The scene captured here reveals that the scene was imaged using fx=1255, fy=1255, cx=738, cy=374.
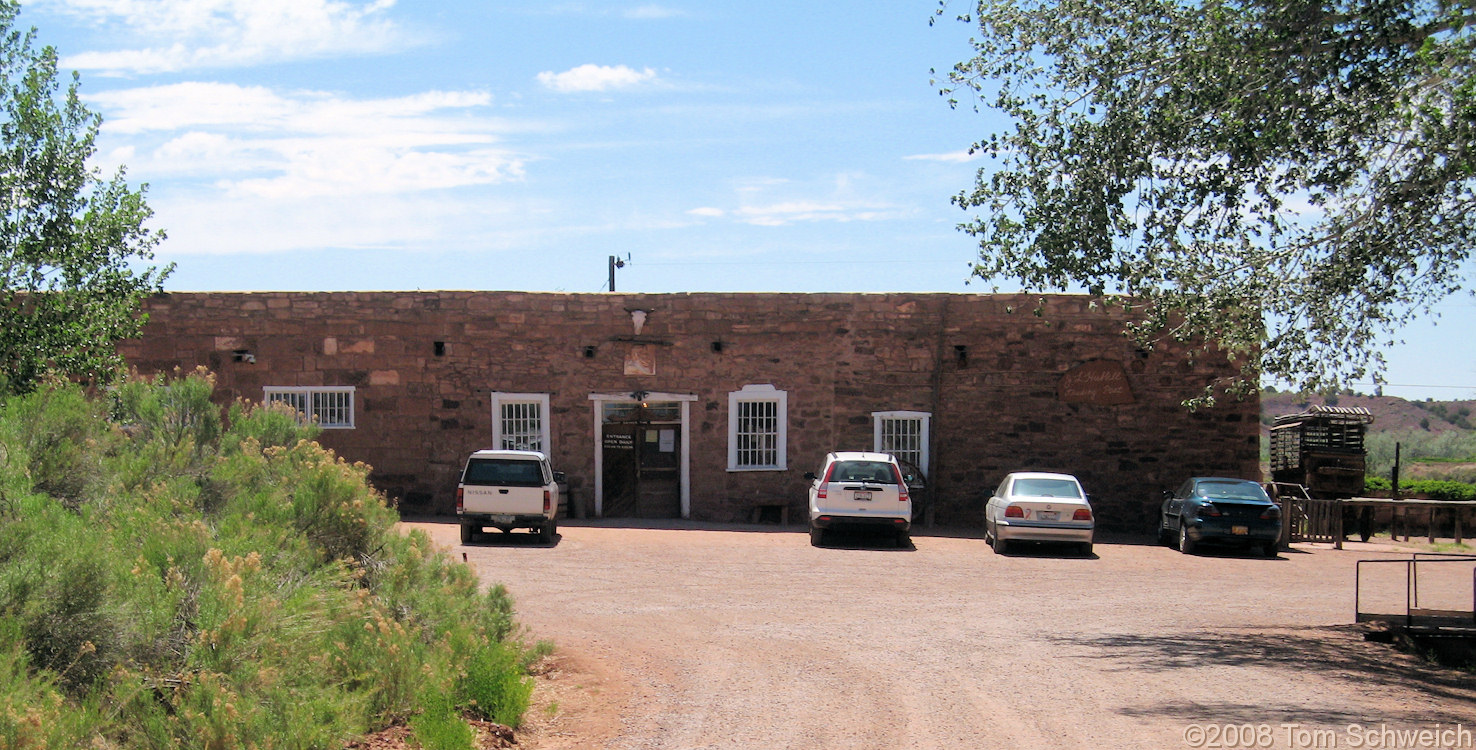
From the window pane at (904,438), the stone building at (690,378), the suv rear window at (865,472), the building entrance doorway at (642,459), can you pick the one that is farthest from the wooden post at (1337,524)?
the building entrance doorway at (642,459)

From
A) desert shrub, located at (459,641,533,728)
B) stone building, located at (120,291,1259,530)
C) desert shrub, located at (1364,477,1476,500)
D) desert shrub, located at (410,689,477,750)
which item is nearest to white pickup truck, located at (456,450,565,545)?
stone building, located at (120,291,1259,530)

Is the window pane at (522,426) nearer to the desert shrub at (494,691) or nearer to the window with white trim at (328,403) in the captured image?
the window with white trim at (328,403)

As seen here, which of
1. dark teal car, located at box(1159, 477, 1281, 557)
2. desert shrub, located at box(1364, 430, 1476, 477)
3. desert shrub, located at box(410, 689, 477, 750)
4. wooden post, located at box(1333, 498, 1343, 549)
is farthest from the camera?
desert shrub, located at box(1364, 430, 1476, 477)

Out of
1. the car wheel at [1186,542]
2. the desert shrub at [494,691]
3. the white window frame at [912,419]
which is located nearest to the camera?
the desert shrub at [494,691]

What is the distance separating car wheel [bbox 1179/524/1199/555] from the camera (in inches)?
837

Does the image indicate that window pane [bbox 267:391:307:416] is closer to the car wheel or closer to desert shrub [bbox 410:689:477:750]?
the car wheel

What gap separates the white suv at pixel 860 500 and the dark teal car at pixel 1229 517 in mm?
4981

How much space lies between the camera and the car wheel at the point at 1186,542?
21.2 meters

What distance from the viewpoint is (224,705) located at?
6.02 meters

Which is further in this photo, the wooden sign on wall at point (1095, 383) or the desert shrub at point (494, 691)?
the wooden sign on wall at point (1095, 383)

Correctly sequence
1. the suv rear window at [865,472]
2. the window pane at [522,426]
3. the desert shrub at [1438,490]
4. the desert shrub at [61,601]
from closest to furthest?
the desert shrub at [61,601]
the suv rear window at [865,472]
the window pane at [522,426]
the desert shrub at [1438,490]

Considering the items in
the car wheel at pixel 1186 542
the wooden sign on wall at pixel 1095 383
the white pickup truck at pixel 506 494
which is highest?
the wooden sign on wall at pixel 1095 383

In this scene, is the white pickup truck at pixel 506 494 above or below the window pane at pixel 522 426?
below

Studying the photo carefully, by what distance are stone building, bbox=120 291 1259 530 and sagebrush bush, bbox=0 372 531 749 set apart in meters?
13.5
